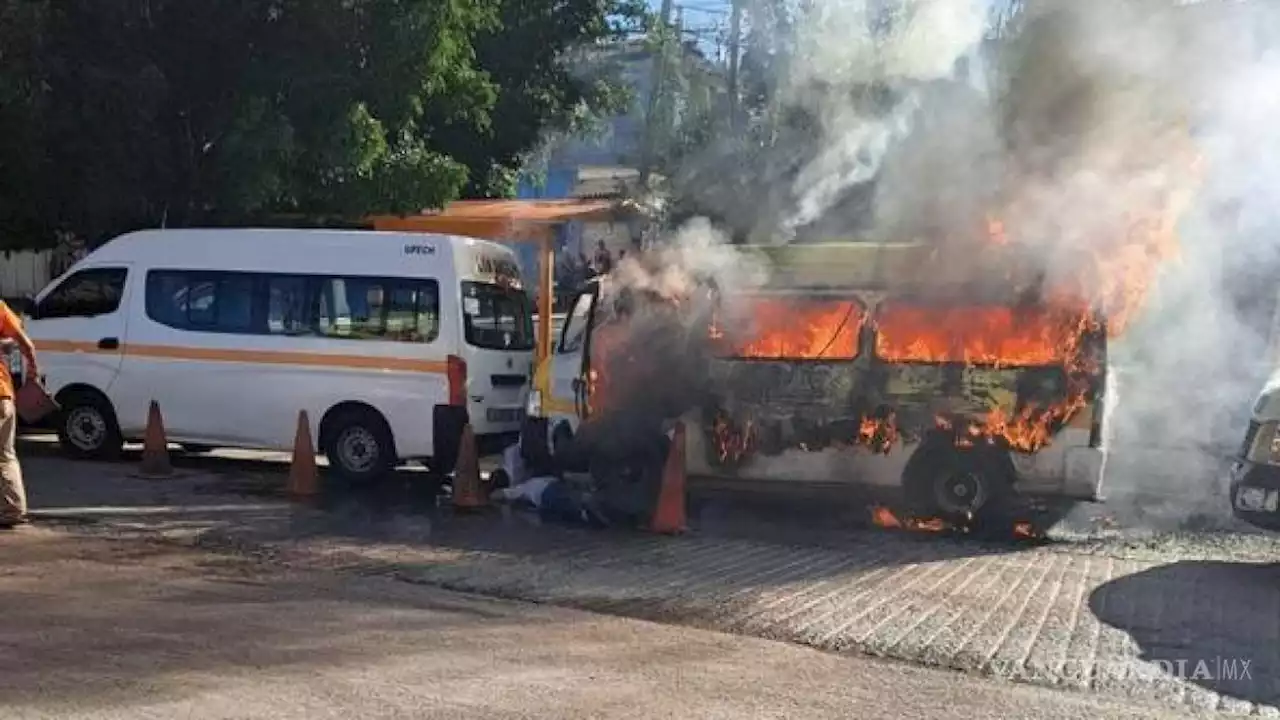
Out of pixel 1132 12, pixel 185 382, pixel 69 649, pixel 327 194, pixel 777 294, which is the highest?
pixel 1132 12

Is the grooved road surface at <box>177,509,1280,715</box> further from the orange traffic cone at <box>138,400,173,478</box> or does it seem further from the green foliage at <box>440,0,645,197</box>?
the green foliage at <box>440,0,645,197</box>

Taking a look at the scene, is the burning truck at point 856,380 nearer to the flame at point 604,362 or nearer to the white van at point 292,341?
the flame at point 604,362

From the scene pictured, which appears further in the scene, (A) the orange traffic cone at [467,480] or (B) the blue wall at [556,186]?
(B) the blue wall at [556,186]

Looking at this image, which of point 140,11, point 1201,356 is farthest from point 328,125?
point 1201,356

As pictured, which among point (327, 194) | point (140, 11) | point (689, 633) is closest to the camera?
point (689, 633)

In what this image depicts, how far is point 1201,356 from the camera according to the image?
1548 cm

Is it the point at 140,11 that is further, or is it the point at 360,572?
the point at 140,11

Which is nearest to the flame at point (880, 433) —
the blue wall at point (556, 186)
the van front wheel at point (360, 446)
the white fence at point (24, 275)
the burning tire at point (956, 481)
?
the burning tire at point (956, 481)

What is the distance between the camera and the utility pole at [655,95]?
1382cm

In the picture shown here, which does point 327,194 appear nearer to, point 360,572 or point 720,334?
point 720,334

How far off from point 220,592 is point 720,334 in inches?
181

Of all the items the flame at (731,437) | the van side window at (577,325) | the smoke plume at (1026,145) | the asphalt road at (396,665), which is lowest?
the asphalt road at (396,665)

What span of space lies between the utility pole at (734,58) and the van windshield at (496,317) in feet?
8.58

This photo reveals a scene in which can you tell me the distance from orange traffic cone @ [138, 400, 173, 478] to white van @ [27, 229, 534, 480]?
381 millimetres
